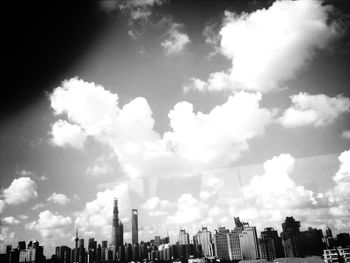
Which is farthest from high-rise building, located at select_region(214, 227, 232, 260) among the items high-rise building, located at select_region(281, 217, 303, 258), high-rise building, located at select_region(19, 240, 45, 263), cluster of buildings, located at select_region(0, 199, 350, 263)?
high-rise building, located at select_region(19, 240, 45, 263)

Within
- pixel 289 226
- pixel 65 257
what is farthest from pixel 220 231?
pixel 65 257

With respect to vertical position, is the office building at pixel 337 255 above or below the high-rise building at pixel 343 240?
below

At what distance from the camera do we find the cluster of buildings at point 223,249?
64.4ft

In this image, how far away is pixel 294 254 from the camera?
78.5 feet

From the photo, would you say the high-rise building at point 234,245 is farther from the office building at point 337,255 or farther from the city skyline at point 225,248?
the office building at point 337,255

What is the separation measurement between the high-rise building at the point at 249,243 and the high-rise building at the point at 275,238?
1.80m

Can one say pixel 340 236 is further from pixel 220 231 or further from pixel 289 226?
pixel 220 231

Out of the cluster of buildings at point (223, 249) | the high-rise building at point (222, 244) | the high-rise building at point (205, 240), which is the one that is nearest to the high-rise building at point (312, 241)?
the cluster of buildings at point (223, 249)

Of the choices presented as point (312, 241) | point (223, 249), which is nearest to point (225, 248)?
point (223, 249)

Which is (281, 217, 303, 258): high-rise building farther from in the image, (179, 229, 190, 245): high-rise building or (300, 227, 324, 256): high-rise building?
(179, 229, 190, 245): high-rise building

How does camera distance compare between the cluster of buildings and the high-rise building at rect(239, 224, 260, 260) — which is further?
the high-rise building at rect(239, 224, 260, 260)

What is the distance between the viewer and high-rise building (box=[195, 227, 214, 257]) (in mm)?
34438

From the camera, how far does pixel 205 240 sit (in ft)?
116

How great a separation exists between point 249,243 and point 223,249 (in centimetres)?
429
